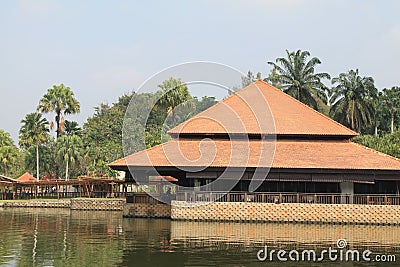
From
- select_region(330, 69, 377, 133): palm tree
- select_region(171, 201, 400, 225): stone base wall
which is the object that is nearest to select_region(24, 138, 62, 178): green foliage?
select_region(330, 69, 377, 133): palm tree

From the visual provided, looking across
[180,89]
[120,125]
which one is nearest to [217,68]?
[180,89]

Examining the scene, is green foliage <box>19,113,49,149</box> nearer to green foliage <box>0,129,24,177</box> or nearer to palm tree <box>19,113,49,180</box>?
palm tree <box>19,113,49,180</box>

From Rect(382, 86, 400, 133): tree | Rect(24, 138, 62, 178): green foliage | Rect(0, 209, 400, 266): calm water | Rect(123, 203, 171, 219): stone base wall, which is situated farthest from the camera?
Rect(382, 86, 400, 133): tree

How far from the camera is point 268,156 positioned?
111 ft

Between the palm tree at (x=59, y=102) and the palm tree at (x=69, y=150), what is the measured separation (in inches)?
87.3

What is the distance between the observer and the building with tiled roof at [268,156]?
32.8 meters

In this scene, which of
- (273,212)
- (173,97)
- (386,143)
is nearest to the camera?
(273,212)

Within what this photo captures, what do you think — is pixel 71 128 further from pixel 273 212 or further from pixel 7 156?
pixel 273 212

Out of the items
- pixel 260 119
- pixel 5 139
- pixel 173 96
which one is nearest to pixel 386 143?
pixel 260 119

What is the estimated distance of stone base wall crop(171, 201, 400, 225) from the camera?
1244 inches

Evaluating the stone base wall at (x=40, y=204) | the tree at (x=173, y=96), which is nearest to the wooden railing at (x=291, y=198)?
the stone base wall at (x=40, y=204)

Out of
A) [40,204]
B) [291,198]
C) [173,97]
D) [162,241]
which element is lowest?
[162,241]

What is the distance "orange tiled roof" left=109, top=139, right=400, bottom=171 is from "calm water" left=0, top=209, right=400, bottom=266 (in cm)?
346

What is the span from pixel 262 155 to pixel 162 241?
36.8 ft
